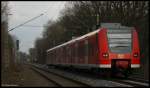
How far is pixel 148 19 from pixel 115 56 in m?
22.9

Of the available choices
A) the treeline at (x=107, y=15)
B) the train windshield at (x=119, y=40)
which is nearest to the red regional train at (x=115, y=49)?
the train windshield at (x=119, y=40)

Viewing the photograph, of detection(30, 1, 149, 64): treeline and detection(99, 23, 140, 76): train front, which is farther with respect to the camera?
detection(30, 1, 149, 64): treeline

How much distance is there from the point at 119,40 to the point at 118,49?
62 centimetres

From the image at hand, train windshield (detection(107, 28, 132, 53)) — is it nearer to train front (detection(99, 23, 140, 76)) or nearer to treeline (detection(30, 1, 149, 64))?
train front (detection(99, 23, 140, 76))

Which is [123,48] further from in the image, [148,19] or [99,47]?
[148,19]

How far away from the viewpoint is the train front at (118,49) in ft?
88.4

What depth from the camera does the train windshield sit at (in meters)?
27.3

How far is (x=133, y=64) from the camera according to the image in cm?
2739

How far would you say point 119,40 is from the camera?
27500 millimetres

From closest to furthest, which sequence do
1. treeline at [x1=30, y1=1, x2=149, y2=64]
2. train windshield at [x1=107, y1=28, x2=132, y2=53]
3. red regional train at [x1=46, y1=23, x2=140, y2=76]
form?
1. red regional train at [x1=46, y1=23, x2=140, y2=76]
2. train windshield at [x1=107, y1=28, x2=132, y2=53]
3. treeline at [x1=30, y1=1, x2=149, y2=64]

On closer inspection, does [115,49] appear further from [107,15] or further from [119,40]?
[107,15]

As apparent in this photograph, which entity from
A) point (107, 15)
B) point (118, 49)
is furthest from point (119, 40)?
point (107, 15)

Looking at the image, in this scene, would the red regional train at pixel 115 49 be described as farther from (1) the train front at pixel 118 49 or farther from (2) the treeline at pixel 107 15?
(2) the treeline at pixel 107 15

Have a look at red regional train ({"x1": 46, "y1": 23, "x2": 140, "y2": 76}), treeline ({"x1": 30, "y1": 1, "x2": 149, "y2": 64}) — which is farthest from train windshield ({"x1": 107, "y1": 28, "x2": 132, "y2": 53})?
treeline ({"x1": 30, "y1": 1, "x2": 149, "y2": 64})
